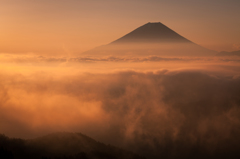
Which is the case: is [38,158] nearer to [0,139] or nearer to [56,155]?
[56,155]

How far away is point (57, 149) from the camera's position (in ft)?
405

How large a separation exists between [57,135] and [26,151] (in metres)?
37.6

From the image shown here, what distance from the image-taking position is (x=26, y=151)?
4380 inches

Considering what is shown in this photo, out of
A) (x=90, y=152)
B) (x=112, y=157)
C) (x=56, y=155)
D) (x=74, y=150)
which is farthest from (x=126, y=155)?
(x=56, y=155)

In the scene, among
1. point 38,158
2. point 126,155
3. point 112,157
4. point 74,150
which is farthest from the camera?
point 126,155

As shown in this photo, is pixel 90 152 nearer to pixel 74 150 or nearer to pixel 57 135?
pixel 74 150

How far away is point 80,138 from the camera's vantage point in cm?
15700

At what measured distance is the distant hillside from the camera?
352ft

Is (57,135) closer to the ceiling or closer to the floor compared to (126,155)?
closer to the ceiling

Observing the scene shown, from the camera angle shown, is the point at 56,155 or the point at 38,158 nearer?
the point at 38,158

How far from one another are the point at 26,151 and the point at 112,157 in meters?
52.6

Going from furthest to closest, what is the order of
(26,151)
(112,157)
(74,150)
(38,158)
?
(112,157) < (74,150) < (26,151) < (38,158)

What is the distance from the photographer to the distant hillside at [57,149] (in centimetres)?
10731

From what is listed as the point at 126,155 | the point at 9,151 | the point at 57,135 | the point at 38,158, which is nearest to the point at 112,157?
the point at 126,155
